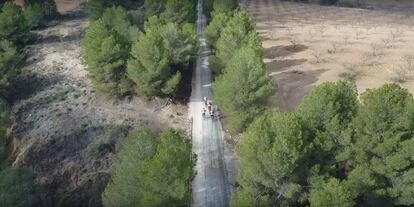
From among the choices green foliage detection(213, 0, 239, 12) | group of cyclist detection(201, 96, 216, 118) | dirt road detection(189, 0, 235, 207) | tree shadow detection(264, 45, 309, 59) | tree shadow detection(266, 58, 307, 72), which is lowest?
dirt road detection(189, 0, 235, 207)

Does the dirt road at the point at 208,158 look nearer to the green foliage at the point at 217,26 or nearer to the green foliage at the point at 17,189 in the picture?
the green foliage at the point at 217,26

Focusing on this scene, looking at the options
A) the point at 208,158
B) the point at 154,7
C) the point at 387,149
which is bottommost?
the point at 208,158

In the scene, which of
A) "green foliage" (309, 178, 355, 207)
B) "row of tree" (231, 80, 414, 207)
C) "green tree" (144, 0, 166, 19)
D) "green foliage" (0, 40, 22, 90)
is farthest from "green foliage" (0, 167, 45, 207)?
"green tree" (144, 0, 166, 19)

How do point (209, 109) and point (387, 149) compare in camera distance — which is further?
point (209, 109)

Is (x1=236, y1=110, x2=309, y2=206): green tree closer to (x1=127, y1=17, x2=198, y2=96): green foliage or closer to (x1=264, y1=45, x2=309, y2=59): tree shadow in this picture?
(x1=127, y1=17, x2=198, y2=96): green foliage

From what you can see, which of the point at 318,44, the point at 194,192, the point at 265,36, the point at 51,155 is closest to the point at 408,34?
the point at 318,44

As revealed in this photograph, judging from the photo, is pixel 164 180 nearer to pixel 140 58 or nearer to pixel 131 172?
pixel 131 172

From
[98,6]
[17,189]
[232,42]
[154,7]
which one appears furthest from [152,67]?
[98,6]

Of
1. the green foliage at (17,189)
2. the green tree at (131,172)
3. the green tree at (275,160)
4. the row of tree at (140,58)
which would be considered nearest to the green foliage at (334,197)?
the green tree at (275,160)
